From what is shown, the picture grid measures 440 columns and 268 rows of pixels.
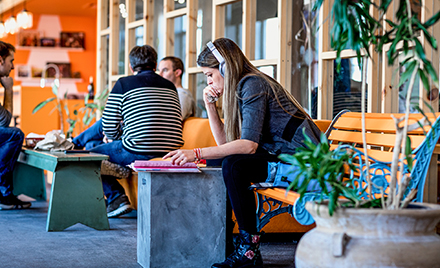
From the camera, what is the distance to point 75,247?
2.95 meters

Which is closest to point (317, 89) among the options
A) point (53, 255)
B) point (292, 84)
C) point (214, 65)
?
point (292, 84)

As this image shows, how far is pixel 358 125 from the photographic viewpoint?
99.5 inches

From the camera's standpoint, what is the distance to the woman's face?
2631 mm

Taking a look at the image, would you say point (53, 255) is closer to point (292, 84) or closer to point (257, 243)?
point (257, 243)

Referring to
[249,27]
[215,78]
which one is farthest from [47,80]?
[215,78]

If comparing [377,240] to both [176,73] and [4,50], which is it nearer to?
[176,73]

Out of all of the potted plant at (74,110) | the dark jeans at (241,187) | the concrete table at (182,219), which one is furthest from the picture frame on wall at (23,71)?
the dark jeans at (241,187)

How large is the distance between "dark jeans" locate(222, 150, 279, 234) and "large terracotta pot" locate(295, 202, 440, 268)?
2.26 ft

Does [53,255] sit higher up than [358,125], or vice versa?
[358,125]

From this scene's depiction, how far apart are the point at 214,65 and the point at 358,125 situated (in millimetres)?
701

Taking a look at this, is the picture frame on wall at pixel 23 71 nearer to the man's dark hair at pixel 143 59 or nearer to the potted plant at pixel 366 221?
the man's dark hair at pixel 143 59

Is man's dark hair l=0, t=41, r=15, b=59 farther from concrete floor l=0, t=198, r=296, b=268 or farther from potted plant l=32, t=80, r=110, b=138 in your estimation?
concrete floor l=0, t=198, r=296, b=268

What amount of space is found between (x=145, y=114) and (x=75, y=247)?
42.9 inches

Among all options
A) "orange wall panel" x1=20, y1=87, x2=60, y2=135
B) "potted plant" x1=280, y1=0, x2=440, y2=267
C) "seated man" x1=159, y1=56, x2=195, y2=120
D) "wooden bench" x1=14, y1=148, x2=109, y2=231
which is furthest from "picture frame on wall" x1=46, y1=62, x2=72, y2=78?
"potted plant" x1=280, y1=0, x2=440, y2=267
